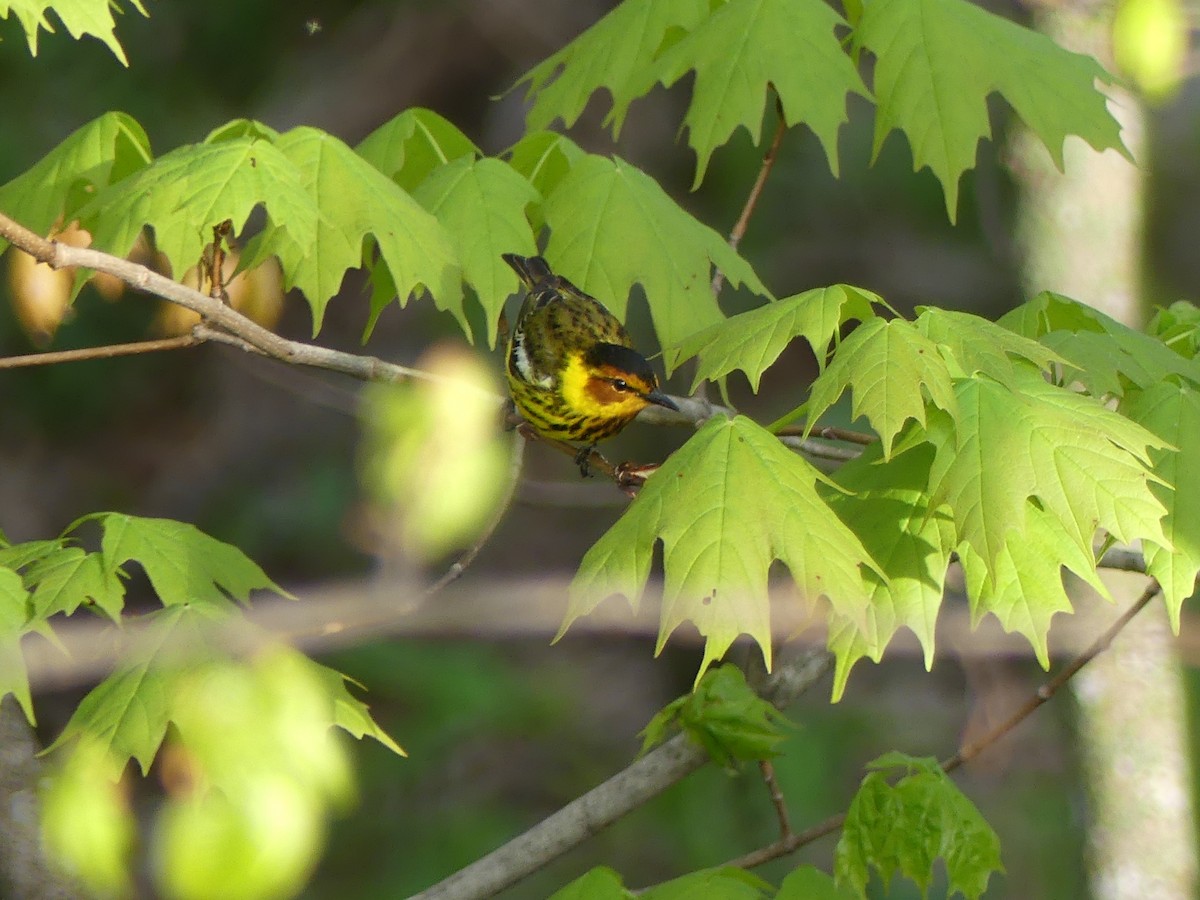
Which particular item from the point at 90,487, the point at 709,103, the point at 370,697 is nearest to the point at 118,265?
the point at 709,103

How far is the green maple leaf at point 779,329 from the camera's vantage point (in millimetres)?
1641

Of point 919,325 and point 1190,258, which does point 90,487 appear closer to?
point 919,325

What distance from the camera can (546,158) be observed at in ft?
7.84

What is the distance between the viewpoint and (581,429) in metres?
2.78

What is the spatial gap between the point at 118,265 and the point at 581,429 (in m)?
1.14

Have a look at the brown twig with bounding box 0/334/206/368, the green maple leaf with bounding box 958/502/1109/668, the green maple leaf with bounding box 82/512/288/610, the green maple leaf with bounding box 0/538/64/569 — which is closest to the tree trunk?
the green maple leaf with bounding box 958/502/1109/668

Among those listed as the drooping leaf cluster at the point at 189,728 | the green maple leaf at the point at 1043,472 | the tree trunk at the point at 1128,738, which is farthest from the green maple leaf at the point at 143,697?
the tree trunk at the point at 1128,738

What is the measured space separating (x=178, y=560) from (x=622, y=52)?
3.81 ft

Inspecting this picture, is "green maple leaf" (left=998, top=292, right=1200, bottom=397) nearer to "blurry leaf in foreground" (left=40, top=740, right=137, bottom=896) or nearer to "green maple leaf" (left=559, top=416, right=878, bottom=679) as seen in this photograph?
"green maple leaf" (left=559, top=416, right=878, bottom=679)

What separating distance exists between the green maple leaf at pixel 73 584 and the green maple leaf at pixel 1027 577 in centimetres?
106

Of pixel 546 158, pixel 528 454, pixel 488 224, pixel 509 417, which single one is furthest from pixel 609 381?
pixel 528 454

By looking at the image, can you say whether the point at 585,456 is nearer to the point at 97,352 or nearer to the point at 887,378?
the point at 97,352

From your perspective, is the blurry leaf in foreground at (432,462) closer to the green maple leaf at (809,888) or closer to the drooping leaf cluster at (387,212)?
the drooping leaf cluster at (387,212)

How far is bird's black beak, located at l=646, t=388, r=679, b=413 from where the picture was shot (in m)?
2.33
